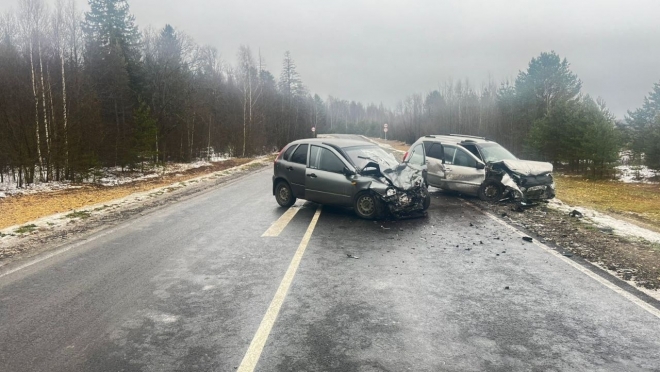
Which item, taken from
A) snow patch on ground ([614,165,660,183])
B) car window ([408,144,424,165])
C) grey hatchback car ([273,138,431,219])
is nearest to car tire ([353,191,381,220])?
grey hatchback car ([273,138,431,219])

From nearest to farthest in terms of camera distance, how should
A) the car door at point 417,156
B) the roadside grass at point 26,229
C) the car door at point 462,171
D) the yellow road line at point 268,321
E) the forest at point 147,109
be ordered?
the yellow road line at point 268,321 < the roadside grass at point 26,229 < the car door at point 462,171 < the car door at point 417,156 < the forest at point 147,109

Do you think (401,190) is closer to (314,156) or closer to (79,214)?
(314,156)

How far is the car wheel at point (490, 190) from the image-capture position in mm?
11875

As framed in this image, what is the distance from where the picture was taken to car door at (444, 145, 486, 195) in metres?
12.1

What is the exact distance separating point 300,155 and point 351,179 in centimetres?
191

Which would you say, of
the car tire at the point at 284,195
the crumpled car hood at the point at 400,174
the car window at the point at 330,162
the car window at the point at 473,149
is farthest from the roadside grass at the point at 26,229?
the car window at the point at 473,149

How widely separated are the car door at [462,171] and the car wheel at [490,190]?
146 millimetres

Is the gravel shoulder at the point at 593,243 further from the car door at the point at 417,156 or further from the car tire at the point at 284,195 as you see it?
the car tire at the point at 284,195

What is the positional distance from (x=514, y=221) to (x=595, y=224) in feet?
5.74

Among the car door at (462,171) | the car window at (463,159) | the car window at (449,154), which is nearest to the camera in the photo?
the car door at (462,171)

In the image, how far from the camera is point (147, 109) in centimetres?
2800

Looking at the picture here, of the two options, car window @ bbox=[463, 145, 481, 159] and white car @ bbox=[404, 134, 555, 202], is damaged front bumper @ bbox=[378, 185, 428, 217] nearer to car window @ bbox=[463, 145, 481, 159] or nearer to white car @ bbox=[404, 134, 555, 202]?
white car @ bbox=[404, 134, 555, 202]

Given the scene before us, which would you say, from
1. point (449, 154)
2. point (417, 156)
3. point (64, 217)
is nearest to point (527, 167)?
point (449, 154)

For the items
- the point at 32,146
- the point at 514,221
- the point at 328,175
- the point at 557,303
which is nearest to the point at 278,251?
the point at 328,175
